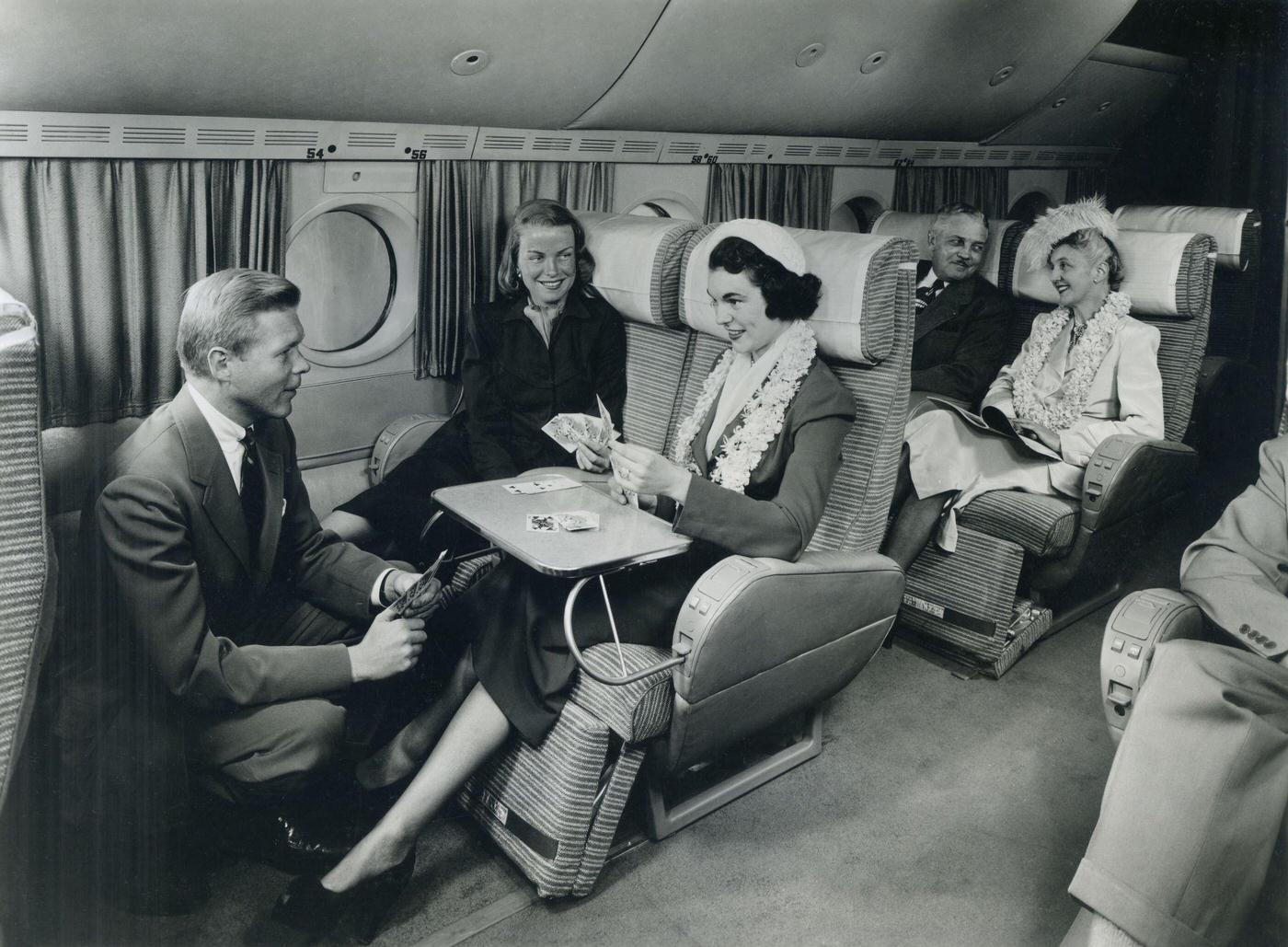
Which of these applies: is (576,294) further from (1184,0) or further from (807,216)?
(1184,0)

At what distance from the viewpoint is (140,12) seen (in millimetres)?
2475

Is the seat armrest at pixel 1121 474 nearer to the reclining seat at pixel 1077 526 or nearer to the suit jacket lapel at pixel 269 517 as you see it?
the reclining seat at pixel 1077 526

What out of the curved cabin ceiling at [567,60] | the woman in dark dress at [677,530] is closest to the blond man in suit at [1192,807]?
the woman in dark dress at [677,530]

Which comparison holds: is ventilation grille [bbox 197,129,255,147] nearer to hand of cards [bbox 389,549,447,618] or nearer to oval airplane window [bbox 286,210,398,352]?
oval airplane window [bbox 286,210,398,352]

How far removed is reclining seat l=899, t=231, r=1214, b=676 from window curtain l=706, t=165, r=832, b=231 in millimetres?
1543

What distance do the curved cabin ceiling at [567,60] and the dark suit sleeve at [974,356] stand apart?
117 centimetres

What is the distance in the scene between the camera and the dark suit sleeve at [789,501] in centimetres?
228

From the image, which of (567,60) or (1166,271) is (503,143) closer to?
(567,60)

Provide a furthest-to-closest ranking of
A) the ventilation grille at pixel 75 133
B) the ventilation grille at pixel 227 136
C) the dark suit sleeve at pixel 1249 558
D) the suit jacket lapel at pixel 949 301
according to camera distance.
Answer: the suit jacket lapel at pixel 949 301 < the ventilation grille at pixel 227 136 < the ventilation grille at pixel 75 133 < the dark suit sleeve at pixel 1249 558

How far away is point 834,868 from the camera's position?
2.45 metres

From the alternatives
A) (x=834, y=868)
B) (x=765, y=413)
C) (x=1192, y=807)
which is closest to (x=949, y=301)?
(x=765, y=413)

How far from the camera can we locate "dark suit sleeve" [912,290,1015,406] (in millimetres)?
4121

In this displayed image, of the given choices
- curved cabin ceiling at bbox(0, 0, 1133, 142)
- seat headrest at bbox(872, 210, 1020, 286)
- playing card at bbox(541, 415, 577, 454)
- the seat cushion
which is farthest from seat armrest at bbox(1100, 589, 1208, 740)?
curved cabin ceiling at bbox(0, 0, 1133, 142)

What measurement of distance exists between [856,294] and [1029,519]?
121cm
